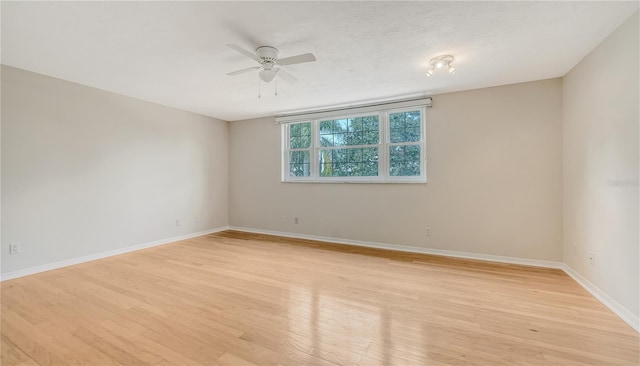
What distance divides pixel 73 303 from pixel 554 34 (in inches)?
193

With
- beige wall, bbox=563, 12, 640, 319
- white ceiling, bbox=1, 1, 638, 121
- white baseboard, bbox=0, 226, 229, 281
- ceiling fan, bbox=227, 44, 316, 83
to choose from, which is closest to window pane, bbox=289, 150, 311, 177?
white ceiling, bbox=1, 1, 638, 121

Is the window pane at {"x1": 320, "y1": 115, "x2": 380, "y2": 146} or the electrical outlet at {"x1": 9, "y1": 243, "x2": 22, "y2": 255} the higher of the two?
the window pane at {"x1": 320, "y1": 115, "x2": 380, "y2": 146}

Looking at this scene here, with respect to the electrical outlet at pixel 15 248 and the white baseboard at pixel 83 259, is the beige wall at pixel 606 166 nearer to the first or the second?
the white baseboard at pixel 83 259

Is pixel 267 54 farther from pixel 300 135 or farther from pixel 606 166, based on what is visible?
pixel 606 166

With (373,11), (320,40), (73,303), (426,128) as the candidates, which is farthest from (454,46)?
(73,303)

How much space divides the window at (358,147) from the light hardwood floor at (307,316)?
1.64 meters

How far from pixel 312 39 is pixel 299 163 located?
305 cm

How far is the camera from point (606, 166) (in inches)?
94.1

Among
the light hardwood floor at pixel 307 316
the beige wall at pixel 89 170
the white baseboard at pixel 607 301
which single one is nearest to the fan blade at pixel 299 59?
the light hardwood floor at pixel 307 316

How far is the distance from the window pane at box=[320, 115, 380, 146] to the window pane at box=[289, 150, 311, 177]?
433 mm

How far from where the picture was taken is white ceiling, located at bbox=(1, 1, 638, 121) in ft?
6.43

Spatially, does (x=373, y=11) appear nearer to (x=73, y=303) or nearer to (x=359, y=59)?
(x=359, y=59)

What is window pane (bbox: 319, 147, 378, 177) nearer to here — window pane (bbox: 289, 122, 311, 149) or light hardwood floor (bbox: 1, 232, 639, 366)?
window pane (bbox: 289, 122, 311, 149)

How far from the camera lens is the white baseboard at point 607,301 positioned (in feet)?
6.53
